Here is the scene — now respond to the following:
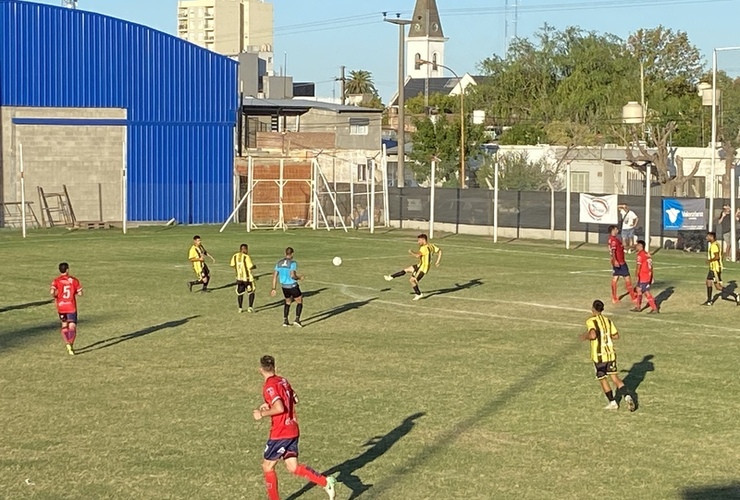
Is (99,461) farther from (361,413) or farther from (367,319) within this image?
(367,319)

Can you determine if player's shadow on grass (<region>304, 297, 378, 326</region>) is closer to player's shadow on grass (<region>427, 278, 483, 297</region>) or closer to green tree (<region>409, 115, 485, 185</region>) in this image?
player's shadow on grass (<region>427, 278, 483, 297</region>)

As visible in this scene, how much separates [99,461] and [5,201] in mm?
43577

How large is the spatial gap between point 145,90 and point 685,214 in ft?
88.5

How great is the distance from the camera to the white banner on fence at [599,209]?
45438 millimetres

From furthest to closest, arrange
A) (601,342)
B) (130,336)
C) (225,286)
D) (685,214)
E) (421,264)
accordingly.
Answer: (685,214) → (225,286) → (421,264) → (130,336) → (601,342)

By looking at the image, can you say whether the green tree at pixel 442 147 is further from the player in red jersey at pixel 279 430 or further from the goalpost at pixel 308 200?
the player in red jersey at pixel 279 430

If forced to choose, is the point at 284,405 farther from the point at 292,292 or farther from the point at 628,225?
the point at 628,225

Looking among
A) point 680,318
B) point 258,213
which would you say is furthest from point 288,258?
point 258,213

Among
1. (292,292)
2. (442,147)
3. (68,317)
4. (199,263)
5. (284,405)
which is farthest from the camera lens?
(442,147)

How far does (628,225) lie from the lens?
142 ft

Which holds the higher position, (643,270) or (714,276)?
(643,270)

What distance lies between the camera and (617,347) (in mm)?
23359

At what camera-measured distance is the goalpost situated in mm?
54344

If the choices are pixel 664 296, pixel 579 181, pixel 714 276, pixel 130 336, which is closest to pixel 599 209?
pixel 664 296
